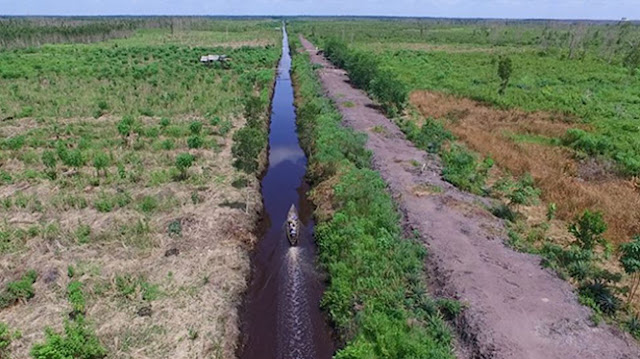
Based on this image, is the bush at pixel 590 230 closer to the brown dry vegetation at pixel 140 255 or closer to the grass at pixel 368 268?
the grass at pixel 368 268

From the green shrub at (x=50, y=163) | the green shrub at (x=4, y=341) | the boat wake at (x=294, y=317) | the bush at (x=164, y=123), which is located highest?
the bush at (x=164, y=123)

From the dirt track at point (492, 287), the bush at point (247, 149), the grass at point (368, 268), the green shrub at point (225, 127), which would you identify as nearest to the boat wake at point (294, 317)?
the grass at point (368, 268)

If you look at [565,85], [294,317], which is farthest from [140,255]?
[565,85]

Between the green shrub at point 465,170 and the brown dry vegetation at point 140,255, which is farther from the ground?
the green shrub at point 465,170

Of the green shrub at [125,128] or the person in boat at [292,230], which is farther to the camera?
the green shrub at [125,128]

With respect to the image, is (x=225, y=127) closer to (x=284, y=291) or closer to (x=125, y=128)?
(x=125, y=128)

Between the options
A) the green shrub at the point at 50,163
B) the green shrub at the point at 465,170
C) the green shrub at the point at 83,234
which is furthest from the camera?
the green shrub at the point at 50,163

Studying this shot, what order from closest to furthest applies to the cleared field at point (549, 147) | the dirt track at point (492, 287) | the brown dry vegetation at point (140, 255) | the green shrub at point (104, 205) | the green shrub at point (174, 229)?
the dirt track at point (492, 287) < the brown dry vegetation at point (140, 255) < the cleared field at point (549, 147) < the green shrub at point (174, 229) < the green shrub at point (104, 205)
